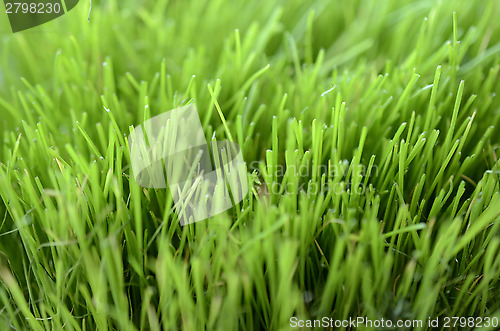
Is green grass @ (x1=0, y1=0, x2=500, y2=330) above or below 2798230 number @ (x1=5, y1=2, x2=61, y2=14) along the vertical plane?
below

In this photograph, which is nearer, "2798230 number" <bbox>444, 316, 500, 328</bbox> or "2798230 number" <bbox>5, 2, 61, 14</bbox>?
"2798230 number" <bbox>444, 316, 500, 328</bbox>

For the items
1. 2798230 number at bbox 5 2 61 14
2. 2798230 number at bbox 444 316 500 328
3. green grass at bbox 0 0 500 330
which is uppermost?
2798230 number at bbox 5 2 61 14

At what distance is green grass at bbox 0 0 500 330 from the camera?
43cm

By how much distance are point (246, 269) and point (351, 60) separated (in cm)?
45

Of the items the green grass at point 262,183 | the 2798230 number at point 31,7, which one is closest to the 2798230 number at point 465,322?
the green grass at point 262,183

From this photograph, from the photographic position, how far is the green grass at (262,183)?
16.8 inches

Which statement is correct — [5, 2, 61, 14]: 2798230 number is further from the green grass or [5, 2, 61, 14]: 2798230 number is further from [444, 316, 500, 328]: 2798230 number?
[444, 316, 500, 328]: 2798230 number

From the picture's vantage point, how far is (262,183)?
53cm

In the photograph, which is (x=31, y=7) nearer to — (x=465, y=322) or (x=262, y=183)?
(x=262, y=183)

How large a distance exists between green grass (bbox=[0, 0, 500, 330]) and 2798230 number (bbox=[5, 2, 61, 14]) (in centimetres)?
3

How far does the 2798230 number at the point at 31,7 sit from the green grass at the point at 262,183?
3cm

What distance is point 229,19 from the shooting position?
80cm

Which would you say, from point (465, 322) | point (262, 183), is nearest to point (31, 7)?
point (262, 183)

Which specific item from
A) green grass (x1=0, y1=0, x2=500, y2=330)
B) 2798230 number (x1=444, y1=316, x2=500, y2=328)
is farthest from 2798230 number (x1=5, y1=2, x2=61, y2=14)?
2798230 number (x1=444, y1=316, x2=500, y2=328)
